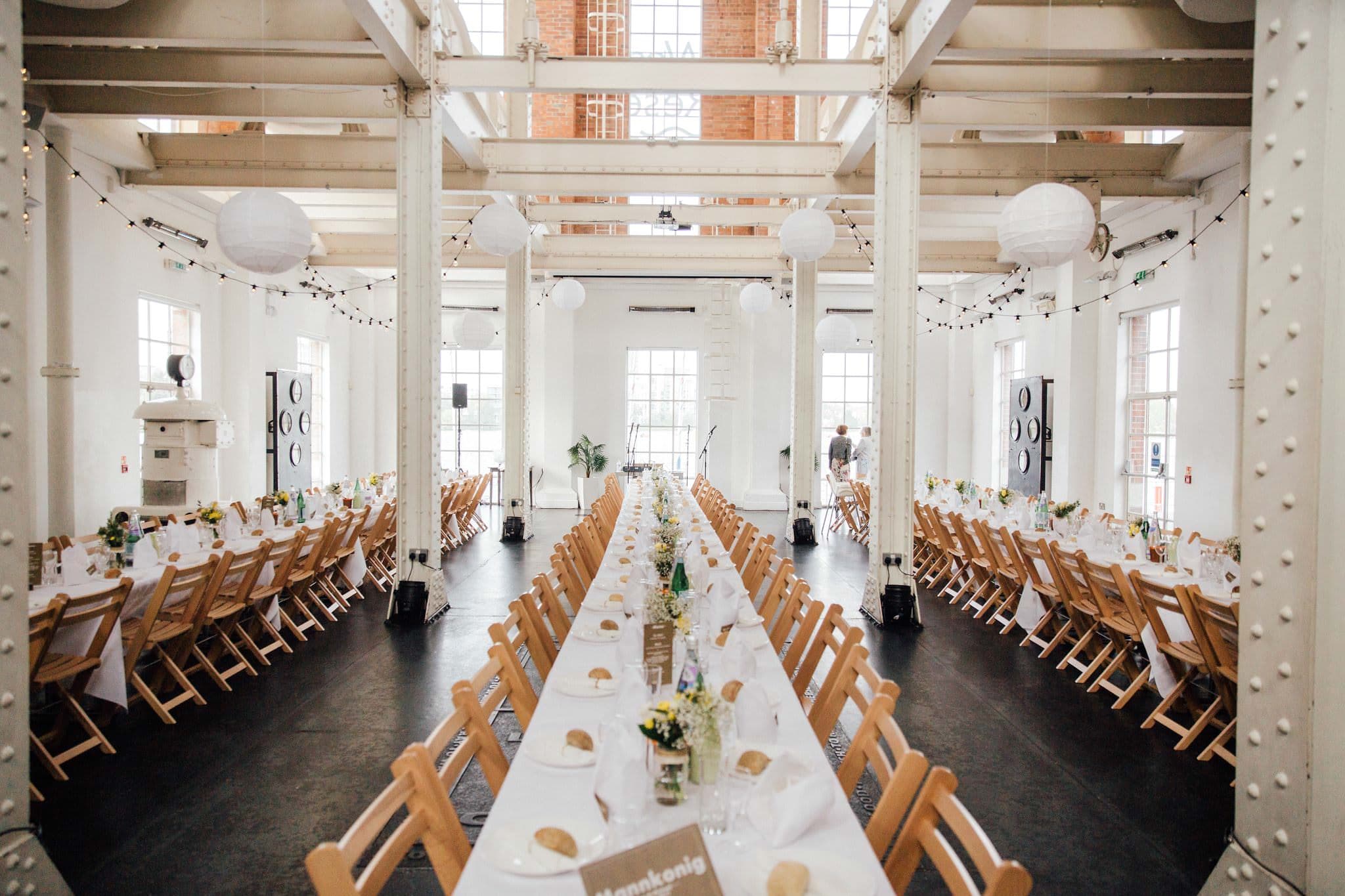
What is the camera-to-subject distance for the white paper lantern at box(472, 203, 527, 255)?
6754 millimetres

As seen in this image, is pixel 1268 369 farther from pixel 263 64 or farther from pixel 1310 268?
pixel 263 64

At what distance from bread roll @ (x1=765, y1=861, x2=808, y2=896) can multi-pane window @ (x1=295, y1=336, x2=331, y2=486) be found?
12949 millimetres

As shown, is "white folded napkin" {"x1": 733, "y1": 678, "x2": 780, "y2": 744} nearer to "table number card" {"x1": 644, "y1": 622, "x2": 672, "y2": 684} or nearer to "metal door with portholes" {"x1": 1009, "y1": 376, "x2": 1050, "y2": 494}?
"table number card" {"x1": 644, "y1": 622, "x2": 672, "y2": 684}

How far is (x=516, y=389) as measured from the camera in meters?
10.8

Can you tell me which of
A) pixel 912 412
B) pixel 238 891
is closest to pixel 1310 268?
pixel 238 891

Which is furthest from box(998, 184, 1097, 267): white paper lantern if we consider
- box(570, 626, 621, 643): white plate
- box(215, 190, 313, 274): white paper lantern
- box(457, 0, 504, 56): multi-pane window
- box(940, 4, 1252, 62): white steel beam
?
box(457, 0, 504, 56): multi-pane window

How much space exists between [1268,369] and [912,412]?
13.4 feet

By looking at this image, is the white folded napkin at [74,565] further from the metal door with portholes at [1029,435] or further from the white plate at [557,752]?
the metal door with portholes at [1029,435]

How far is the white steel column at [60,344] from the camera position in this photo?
7.01 meters

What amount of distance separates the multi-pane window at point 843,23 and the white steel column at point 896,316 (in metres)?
5.58

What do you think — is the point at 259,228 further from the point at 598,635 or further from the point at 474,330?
the point at 474,330

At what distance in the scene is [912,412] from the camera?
6180 millimetres

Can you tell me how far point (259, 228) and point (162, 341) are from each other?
558 centimetres

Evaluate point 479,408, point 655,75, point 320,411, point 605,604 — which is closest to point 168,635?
point 605,604
